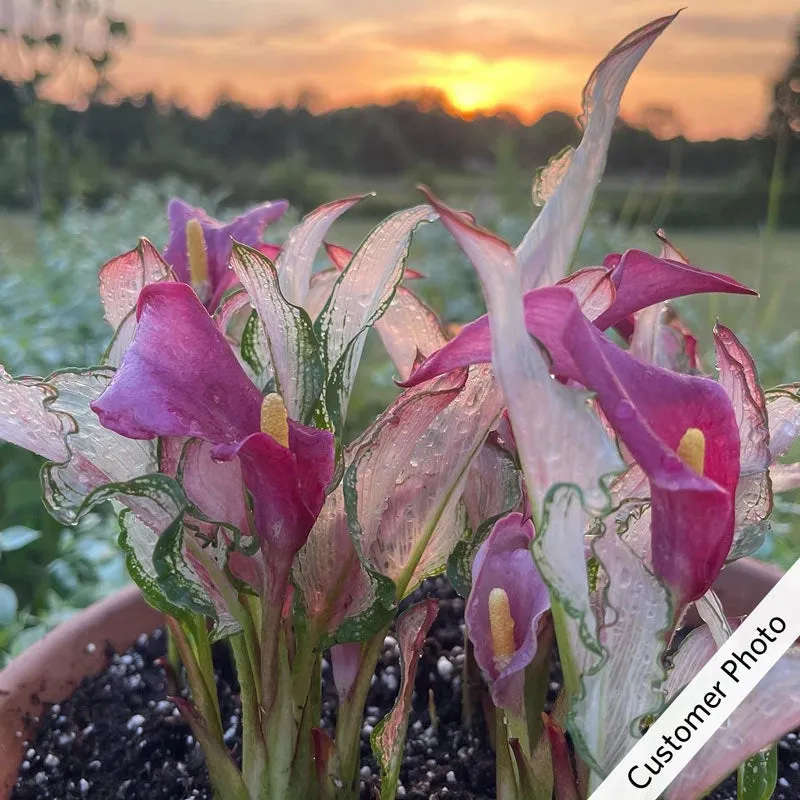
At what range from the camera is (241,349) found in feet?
1.25

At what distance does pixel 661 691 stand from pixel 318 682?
163mm

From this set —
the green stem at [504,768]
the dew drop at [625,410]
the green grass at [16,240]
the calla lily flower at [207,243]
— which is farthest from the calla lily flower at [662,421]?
the green grass at [16,240]

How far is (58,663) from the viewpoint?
52 cm

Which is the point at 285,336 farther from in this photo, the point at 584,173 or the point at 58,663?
the point at 58,663

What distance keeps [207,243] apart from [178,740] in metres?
0.29

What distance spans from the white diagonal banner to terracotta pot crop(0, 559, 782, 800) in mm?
270


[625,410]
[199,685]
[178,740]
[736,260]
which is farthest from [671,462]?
[736,260]

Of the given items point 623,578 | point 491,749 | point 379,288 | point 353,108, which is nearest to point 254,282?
point 379,288

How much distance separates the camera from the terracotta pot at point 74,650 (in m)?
0.48

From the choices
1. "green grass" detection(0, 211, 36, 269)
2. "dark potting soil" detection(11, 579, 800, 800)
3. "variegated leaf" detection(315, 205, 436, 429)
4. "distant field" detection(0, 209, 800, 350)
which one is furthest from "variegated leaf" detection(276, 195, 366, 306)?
"green grass" detection(0, 211, 36, 269)

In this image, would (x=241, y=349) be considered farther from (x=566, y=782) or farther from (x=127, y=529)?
(x=566, y=782)

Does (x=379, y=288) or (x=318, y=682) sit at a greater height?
(x=379, y=288)

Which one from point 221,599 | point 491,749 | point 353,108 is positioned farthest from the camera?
point 353,108

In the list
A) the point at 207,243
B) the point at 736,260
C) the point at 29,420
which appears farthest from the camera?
the point at 736,260
